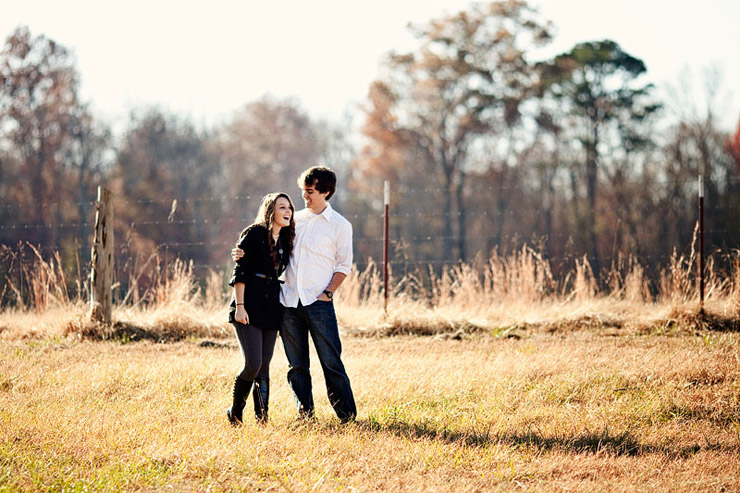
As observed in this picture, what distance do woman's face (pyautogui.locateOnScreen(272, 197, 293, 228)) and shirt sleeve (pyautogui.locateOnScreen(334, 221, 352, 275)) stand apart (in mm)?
366

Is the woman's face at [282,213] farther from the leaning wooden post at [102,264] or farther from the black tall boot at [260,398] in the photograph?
the leaning wooden post at [102,264]

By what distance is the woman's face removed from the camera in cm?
475

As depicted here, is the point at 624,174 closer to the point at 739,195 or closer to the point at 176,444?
the point at 739,195

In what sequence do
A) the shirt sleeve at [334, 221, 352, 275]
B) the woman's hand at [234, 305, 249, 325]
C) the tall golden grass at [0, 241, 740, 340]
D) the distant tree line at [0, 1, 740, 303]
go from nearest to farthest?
the woman's hand at [234, 305, 249, 325] < the shirt sleeve at [334, 221, 352, 275] < the tall golden grass at [0, 241, 740, 340] < the distant tree line at [0, 1, 740, 303]

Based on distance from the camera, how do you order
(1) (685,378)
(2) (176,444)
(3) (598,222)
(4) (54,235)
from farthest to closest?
(3) (598,222) < (4) (54,235) < (1) (685,378) < (2) (176,444)

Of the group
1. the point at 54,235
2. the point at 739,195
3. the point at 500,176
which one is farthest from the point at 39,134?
the point at 739,195

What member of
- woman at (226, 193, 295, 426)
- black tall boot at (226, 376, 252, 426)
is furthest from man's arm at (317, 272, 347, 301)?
black tall boot at (226, 376, 252, 426)

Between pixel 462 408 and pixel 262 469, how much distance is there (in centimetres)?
192

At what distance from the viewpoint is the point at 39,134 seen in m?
21.6

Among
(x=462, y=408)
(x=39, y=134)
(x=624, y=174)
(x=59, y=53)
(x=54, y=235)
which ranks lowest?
(x=462, y=408)

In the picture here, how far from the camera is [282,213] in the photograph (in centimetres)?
475

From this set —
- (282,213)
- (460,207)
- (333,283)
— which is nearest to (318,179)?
(282,213)

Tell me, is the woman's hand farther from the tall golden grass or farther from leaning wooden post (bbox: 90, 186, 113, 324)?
leaning wooden post (bbox: 90, 186, 113, 324)

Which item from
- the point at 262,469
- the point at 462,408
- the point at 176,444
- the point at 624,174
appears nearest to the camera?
the point at 262,469
